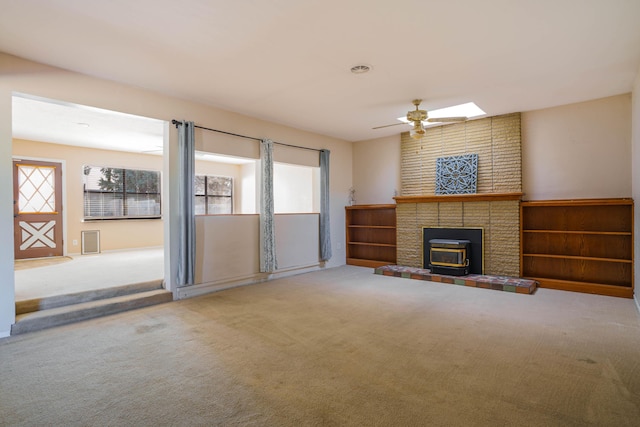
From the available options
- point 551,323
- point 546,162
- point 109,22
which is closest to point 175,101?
point 109,22

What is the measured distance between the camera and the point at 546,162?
17.6 feet

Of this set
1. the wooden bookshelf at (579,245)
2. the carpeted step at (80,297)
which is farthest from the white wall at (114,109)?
the wooden bookshelf at (579,245)

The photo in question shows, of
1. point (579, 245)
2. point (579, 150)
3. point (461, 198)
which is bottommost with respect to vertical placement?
point (579, 245)

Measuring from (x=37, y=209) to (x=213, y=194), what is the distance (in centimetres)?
427

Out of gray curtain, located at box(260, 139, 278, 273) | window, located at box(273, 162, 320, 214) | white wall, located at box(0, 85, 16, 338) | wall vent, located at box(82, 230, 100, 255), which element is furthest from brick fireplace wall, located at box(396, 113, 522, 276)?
wall vent, located at box(82, 230, 100, 255)

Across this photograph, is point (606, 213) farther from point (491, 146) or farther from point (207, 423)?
point (207, 423)

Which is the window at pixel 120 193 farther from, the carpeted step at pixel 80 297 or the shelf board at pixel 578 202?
the shelf board at pixel 578 202

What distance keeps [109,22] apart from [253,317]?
3157 millimetres

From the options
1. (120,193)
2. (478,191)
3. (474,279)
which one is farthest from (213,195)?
(474,279)

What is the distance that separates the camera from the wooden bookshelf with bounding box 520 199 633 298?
15.3 ft

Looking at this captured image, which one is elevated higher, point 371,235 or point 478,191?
point 478,191

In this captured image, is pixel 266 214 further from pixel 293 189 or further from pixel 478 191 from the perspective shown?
pixel 478 191

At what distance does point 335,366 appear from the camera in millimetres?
2592

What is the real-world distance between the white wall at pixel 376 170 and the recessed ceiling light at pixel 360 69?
3.44 meters
